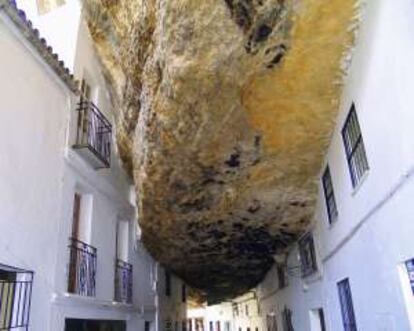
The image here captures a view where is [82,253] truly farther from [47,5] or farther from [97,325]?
[47,5]

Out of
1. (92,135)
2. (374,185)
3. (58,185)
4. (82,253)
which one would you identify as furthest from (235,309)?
(374,185)

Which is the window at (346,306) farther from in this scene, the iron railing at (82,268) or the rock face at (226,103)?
the iron railing at (82,268)

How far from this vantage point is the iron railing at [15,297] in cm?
602

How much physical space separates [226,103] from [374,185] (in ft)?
7.61

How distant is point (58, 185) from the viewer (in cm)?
775

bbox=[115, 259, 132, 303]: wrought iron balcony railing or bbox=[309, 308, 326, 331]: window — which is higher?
bbox=[115, 259, 132, 303]: wrought iron balcony railing

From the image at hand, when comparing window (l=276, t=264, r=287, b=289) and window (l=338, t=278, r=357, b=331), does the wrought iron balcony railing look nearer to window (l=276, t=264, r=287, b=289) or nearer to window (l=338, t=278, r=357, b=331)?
window (l=276, t=264, r=287, b=289)

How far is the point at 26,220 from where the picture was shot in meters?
6.61

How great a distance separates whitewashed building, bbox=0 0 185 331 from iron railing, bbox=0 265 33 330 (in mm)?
14

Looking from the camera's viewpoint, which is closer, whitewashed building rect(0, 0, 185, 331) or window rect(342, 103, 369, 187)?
window rect(342, 103, 369, 187)

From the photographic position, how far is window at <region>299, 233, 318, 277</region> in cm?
999

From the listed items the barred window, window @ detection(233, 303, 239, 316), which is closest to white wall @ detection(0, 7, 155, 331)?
the barred window

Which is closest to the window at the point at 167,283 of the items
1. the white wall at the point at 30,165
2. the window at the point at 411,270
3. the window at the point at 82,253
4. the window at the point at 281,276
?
the window at the point at 281,276

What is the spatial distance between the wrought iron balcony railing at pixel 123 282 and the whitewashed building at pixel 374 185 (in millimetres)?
5053
